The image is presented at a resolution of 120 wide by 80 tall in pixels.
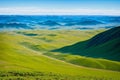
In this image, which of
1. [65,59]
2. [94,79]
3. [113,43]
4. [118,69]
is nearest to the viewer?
[94,79]

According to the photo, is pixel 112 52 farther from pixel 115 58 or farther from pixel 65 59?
pixel 65 59

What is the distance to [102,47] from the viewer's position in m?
166

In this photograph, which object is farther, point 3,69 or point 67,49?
point 67,49

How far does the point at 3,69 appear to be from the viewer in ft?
269

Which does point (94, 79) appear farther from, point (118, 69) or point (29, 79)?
point (118, 69)

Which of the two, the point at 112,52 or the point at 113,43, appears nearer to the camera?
the point at 112,52

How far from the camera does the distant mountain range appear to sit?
15000cm

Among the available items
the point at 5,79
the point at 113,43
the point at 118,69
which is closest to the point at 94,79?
the point at 5,79

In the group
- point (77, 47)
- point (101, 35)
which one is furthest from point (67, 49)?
point (101, 35)

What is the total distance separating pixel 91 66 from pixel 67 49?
75.8m

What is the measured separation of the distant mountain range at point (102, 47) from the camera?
15000 centimetres

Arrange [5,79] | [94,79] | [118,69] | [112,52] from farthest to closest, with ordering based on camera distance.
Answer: [112,52], [118,69], [94,79], [5,79]

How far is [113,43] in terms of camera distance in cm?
16138

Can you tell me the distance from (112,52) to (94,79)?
76.7 meters
